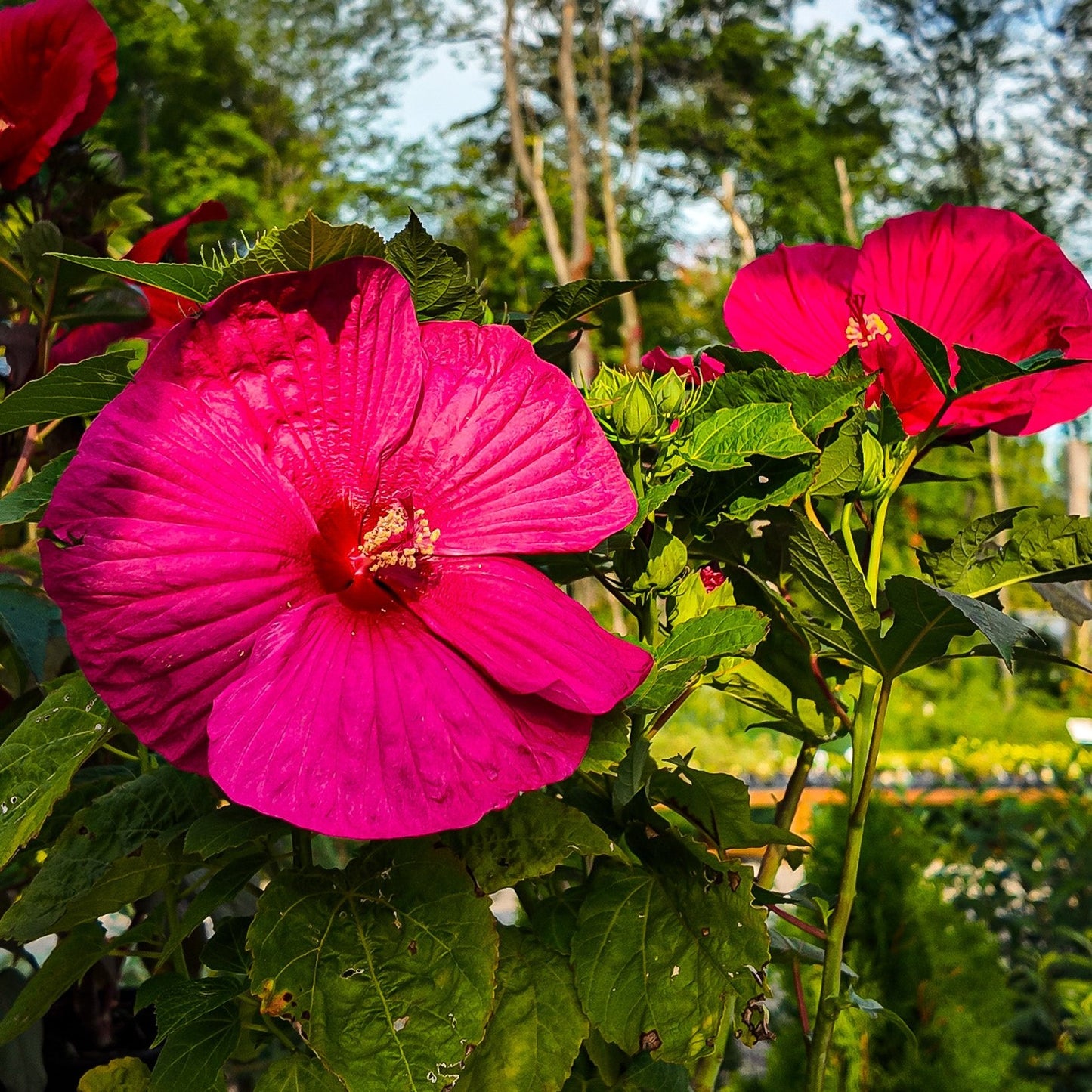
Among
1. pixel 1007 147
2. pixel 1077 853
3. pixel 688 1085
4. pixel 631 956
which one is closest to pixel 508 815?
pixel 631 956

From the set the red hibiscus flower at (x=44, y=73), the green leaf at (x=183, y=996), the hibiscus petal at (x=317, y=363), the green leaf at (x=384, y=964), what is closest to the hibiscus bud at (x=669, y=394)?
the hibiscus petal at (x=317, y=363)

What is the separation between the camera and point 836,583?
486 millimetres

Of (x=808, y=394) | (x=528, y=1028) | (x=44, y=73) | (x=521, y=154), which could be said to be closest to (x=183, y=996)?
(x=528, y=1028)

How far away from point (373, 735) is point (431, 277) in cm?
21

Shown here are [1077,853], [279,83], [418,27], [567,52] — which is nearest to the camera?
[1077,853]

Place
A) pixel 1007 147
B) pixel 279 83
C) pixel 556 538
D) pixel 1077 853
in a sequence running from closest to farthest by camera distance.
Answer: pixel 556 538, pixel 1077 853, pixel 1007 147, pixel 279 83

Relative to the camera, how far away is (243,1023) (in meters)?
0.48

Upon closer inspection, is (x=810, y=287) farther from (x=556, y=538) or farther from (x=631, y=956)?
(x=631, y=956)

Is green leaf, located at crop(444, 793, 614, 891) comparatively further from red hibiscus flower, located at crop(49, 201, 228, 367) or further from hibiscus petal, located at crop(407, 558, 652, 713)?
red hibiscus flower, located at crop(49, 201, 228, 367)

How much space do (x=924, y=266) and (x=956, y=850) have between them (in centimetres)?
180

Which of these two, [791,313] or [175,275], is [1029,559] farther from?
[175,275]

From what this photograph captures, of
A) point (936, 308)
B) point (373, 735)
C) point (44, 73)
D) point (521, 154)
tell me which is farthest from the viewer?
point (521, 154)

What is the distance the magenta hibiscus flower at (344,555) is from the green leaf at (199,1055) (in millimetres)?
164

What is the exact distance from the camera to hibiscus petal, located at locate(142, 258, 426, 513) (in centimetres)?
41
